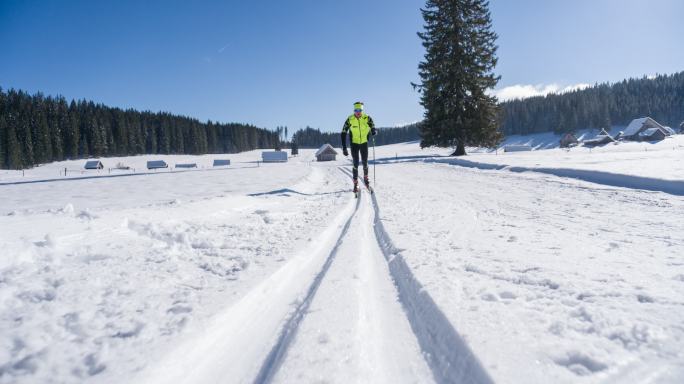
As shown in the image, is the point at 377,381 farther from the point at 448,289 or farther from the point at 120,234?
the point at 120,234

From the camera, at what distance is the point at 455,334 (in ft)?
5.66

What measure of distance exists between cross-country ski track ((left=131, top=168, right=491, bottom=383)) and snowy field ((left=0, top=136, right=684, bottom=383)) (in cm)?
1

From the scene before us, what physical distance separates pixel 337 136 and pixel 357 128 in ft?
523

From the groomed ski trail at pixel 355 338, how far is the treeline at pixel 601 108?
12324cm

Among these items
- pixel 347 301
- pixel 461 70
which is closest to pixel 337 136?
pixel 461 70

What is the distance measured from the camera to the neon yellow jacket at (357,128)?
9391 millimetres

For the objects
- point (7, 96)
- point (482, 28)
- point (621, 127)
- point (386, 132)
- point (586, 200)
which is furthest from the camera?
point (386, 132)

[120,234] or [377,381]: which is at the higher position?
[120,234]

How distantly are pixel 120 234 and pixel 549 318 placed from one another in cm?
452

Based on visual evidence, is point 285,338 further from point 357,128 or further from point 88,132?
point 88,132

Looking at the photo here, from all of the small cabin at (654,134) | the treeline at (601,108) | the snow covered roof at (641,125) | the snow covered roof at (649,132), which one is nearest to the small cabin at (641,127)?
the snow covered roof at (641,125)

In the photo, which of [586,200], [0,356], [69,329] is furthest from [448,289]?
[586,200]

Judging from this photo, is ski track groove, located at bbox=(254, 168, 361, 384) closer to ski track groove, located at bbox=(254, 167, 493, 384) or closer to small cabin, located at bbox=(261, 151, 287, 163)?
ski track groove, located at bbox=(254, 167, 493, 384)

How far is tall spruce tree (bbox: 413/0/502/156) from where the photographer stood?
88.2 feet
